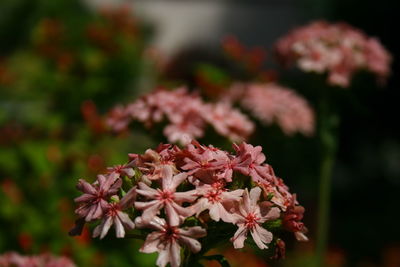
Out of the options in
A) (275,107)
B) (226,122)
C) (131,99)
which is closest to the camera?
(226,122)

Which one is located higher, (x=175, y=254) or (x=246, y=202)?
(x=246, y=202)

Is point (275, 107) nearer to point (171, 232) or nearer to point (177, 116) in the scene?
point (177, 116)

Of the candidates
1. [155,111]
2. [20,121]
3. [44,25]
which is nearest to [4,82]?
[20,121]

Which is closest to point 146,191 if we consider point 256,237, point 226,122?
point 256,237

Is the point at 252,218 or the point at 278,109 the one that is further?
the point at 278,109

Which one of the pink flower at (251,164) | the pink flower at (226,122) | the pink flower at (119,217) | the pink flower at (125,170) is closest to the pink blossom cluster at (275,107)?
the pink flower at (226,122)

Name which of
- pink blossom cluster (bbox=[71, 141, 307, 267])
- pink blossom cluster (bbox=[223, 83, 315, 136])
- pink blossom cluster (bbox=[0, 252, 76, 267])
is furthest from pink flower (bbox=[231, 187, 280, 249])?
pink blossom cluster (bbox=[223, 83, 315, 136])

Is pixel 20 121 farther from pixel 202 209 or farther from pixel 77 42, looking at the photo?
pixel 202 209
